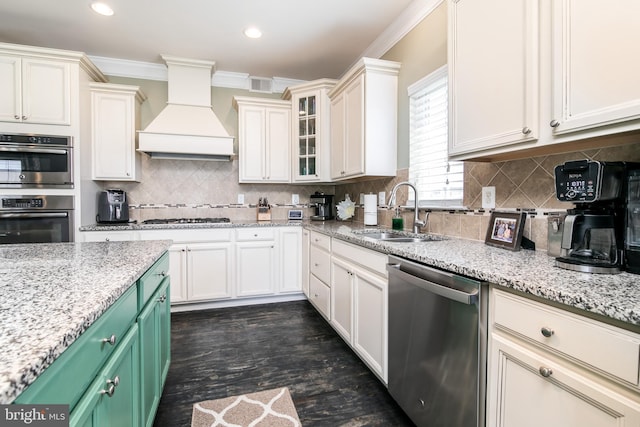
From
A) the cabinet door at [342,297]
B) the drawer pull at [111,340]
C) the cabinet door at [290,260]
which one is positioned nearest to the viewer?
the drawer pull at [111,340]

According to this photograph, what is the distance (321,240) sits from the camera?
2.95 meters

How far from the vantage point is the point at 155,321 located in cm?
159

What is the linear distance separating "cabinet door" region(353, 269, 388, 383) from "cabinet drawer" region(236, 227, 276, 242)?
4.98 ft

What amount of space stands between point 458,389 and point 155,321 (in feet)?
4.60

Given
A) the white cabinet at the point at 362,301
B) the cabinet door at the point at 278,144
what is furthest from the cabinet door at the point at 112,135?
the white cabinet at the point at 362,301

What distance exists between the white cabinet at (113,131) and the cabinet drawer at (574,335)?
3.59 m

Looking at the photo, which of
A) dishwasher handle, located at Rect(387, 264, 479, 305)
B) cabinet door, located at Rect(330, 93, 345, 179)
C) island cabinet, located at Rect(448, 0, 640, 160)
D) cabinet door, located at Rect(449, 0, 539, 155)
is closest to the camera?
island cabinet, located at Rect(448, 0, 640, 160)

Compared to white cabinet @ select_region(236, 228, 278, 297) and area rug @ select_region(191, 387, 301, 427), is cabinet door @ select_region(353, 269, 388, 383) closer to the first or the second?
area rug @ select_region(191, 387, 301, 427)

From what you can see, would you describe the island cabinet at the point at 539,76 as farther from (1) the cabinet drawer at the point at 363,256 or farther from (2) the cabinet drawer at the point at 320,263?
(2) the cabinet drawer at the point at 320,263

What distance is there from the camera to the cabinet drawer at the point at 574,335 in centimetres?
76

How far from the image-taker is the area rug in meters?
1.64

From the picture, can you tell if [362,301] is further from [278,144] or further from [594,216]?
[278,144]

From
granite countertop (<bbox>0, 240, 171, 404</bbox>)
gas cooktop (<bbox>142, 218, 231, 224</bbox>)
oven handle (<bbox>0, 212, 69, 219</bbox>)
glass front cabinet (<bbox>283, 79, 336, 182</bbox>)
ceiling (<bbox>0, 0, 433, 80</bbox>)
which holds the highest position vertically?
ceiling (<bbox>0, 0, 433, 80</bbox>)

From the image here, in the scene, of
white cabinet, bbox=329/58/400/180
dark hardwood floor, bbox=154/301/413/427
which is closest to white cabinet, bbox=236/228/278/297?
dark hardwood floor, bbox=154/301/413/427
